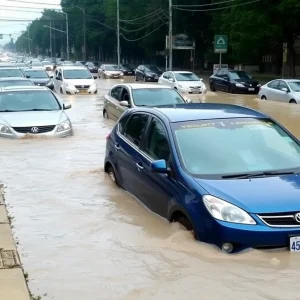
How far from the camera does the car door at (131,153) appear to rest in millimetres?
7480

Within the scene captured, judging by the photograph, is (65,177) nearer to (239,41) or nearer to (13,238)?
(13,238)

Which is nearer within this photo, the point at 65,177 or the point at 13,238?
the point at 13,238

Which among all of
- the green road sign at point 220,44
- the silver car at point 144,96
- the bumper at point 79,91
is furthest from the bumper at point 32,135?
the green road sign at point 220,44

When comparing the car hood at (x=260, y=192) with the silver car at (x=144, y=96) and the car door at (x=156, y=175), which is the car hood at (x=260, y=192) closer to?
the car door at (x=156, y=175)

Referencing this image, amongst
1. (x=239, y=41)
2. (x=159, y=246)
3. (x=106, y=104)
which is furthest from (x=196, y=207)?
(x=239, y=41)

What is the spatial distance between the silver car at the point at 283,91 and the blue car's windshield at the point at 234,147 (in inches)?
761

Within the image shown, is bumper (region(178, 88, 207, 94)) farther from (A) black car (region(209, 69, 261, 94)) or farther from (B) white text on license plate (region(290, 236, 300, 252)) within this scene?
(B) white text on license plate (region(290, 236, 300, 252))

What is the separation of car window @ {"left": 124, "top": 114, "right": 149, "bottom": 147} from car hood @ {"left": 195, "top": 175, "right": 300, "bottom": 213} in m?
1.85

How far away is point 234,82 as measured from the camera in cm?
3594

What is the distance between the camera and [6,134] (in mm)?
14164

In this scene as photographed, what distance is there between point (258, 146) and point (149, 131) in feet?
4.44

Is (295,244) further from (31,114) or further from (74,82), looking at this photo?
(74,82)

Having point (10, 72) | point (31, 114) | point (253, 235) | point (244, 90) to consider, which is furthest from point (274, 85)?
point (253, 235)

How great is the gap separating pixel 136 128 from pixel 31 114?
7.35m
